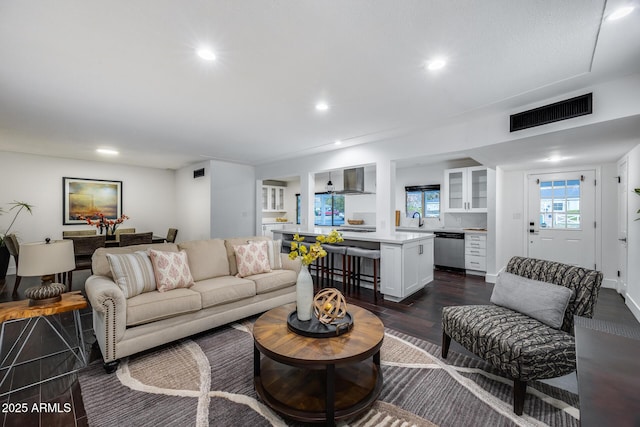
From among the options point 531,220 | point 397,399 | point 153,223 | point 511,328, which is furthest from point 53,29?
point 531,220

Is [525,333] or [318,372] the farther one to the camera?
[318,372]

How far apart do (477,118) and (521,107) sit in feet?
1.57

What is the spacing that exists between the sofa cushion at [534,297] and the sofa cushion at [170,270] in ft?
9.75

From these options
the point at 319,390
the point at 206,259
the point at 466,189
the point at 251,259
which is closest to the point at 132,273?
the point at 206,259

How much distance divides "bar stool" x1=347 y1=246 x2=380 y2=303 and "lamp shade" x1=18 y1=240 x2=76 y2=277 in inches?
133

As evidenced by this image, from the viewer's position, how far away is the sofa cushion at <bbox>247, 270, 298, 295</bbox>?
124 inches

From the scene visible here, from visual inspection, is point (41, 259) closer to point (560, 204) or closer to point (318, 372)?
point (318, 372)

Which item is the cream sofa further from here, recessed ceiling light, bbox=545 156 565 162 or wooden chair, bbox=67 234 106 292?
recessed ceiling light, bbox=545 156 565 162

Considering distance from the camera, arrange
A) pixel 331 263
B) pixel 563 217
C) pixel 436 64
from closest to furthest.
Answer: pixel 436 64 < pixel 331 263 < pixel 563 217

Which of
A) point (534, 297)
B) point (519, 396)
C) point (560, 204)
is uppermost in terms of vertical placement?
point (560, 204)

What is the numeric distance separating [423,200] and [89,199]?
822cm

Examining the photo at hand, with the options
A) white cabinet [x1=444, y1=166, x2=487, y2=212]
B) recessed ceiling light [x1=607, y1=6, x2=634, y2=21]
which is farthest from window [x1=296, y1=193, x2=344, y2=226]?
recessed ceiling light [x1=607, y1=6, x2=634, y2=21]

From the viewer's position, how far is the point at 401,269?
384 cm

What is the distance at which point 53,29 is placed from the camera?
1.85 m
